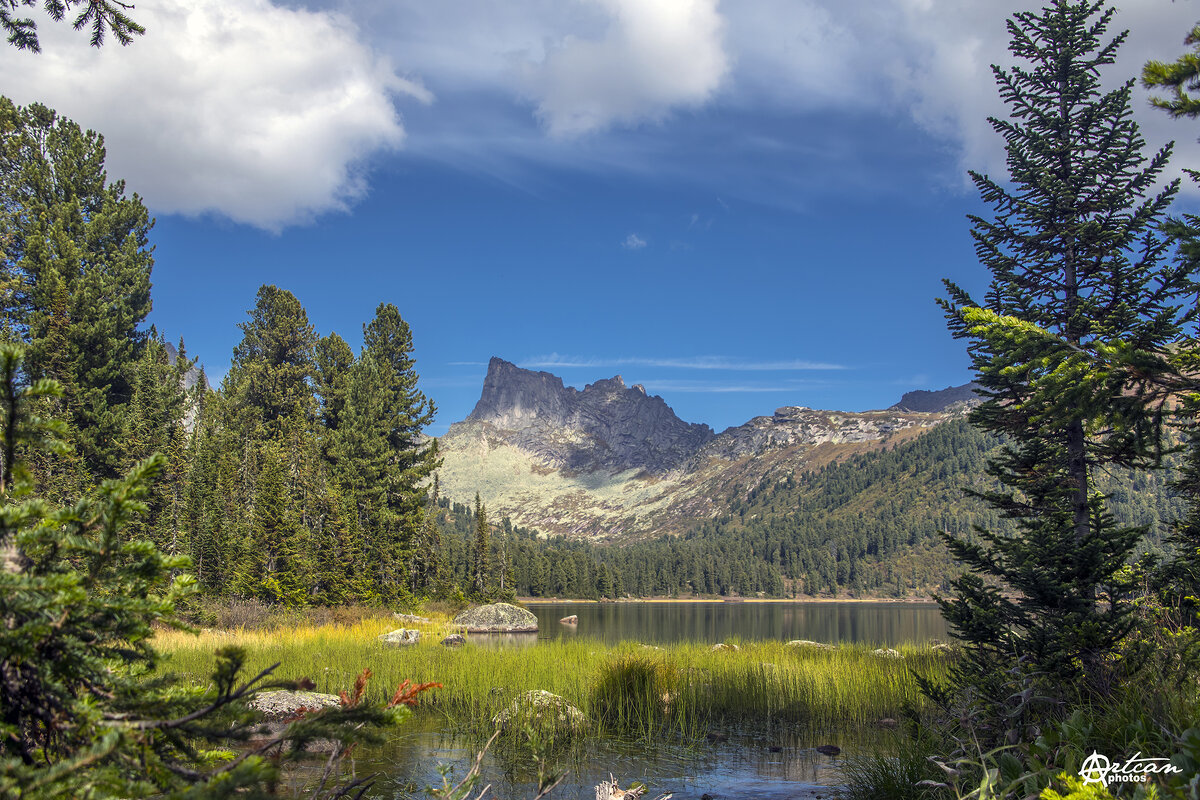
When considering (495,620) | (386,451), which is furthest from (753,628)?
(386,451)

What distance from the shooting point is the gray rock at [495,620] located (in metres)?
42.3

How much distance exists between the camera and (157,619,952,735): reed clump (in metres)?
14.2

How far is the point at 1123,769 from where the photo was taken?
4.23 m

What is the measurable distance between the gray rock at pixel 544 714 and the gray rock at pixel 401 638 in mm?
10959

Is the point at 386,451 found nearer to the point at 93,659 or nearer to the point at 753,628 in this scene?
the point at 753,628

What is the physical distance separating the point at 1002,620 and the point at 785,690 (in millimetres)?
6762

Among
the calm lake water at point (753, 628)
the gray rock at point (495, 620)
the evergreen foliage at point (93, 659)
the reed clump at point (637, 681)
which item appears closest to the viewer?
the evergreen foliage at point (93, 659)

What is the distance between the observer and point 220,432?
189 ft

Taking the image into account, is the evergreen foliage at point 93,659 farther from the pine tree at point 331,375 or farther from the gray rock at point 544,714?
the pine tree at point 331,375

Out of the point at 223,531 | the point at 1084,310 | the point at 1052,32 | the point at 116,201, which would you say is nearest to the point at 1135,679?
the point at 1084,310

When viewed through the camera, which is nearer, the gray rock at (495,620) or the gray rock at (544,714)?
the gray rock at (544,714)

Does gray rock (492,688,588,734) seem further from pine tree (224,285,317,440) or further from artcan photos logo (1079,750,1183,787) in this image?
pine tree (224,285,317,440)

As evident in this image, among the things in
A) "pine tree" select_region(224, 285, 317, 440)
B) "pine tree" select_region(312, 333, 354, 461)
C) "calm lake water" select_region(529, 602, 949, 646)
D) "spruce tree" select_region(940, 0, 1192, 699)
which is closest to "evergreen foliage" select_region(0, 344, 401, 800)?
"spruce tree" select_region(940, 0, 1192, 699)

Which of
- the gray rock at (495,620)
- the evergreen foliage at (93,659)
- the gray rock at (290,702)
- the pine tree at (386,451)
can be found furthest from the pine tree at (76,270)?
the evergreen foliage at (93,659)
